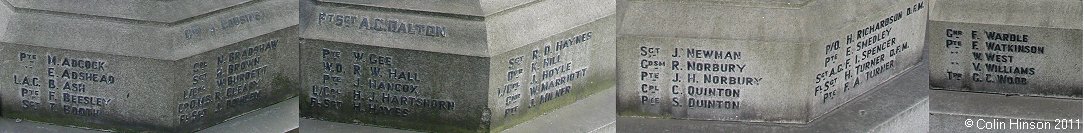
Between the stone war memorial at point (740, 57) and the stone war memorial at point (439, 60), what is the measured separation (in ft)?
1.64

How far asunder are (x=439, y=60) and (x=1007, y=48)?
104 inches

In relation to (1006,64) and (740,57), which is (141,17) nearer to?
(740,57)

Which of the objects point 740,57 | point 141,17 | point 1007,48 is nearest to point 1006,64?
point 1007,48

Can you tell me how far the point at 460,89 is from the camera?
11.5 metres

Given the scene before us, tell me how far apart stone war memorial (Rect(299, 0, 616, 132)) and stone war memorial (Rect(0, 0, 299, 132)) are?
266 millimetres

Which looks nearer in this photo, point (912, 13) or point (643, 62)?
point (643, 62)

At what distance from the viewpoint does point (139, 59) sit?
1119 centimetres

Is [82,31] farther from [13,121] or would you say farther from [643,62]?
[643,62]

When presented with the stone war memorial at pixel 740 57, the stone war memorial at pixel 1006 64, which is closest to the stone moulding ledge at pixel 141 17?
the stone war memorial at pixel 740 57

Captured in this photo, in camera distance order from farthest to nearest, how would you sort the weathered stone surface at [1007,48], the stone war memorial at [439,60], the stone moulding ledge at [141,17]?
the weathered stone surface at [1007,48] → the stone war memorial at [439,60] → the stone moulding ledge at [141,17]

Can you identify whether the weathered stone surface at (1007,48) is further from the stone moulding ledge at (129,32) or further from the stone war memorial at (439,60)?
the stone moulding ledge at (129,32)

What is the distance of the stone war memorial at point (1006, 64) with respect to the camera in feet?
38.1

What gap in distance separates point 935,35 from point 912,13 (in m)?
0.49

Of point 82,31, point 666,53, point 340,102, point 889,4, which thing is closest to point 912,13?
point 889,4
